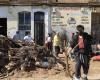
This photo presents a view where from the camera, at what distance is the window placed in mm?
39219

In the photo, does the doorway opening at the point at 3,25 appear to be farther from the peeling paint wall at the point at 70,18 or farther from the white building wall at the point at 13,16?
the peeling paint wall at the point at 70,18

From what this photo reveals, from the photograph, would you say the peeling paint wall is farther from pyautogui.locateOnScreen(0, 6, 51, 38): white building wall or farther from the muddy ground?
the muddy ground

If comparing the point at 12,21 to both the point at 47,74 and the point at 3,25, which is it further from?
the point at 47,74

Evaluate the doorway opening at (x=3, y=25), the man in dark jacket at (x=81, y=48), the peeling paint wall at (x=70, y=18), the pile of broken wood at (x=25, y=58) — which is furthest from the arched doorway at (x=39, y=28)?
the man in dark jacket at (x=81, y=48)

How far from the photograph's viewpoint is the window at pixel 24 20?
39.2 meters

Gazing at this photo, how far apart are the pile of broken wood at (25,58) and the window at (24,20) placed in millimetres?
18966

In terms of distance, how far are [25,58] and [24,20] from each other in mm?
20099

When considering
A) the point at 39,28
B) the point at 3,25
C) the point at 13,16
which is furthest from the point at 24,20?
the point at 3,25

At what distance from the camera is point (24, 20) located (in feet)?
129

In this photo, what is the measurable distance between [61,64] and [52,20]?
774 inches

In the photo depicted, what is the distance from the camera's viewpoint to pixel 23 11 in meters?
39.4

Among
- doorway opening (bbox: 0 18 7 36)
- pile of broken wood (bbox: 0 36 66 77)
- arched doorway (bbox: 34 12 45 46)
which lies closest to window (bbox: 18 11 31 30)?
arched doorway (bbox: 34 12 45 46)

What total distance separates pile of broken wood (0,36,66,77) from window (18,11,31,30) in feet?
62.2

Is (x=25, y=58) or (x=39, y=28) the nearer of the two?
(x=25, y=58)
